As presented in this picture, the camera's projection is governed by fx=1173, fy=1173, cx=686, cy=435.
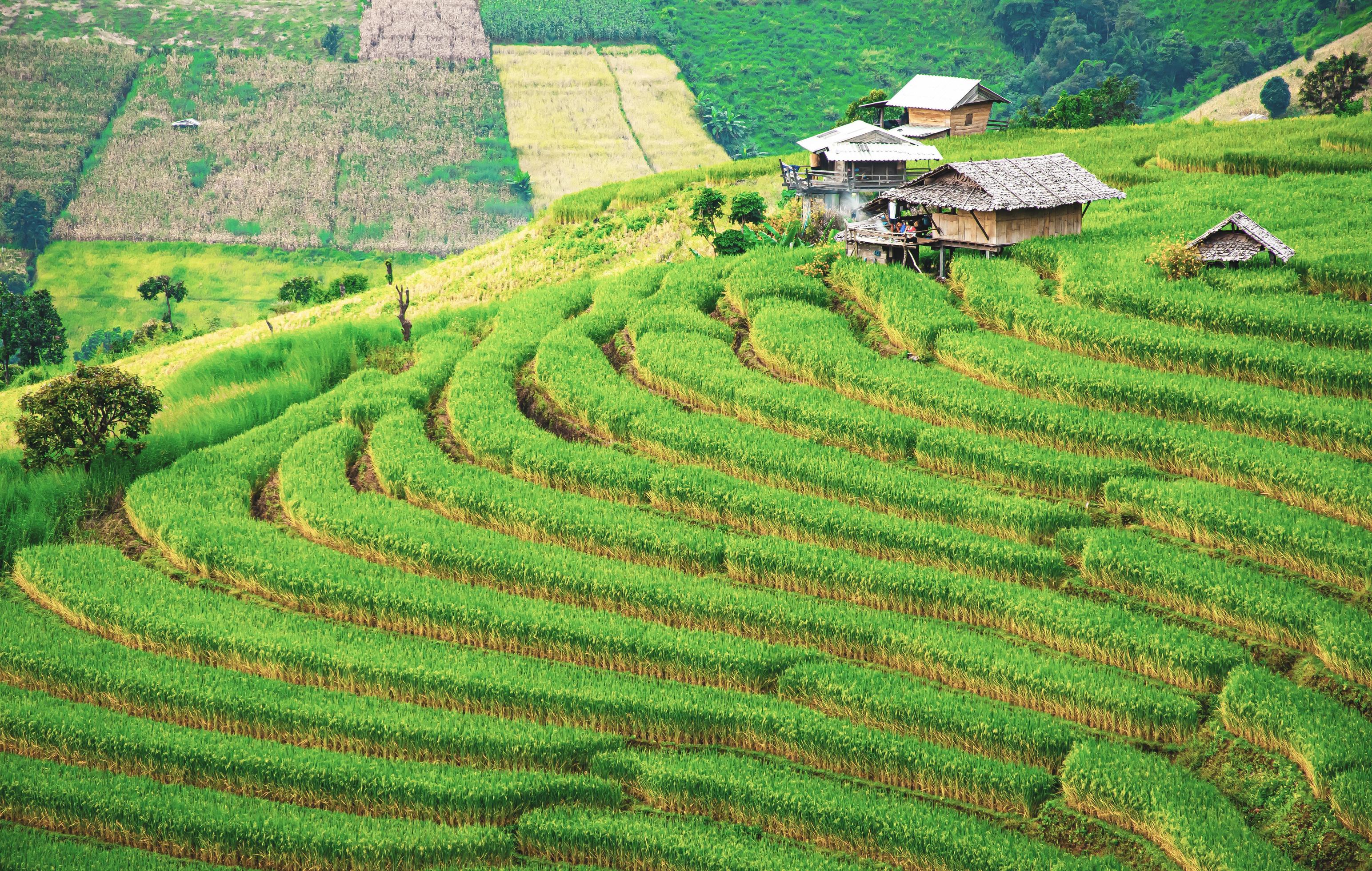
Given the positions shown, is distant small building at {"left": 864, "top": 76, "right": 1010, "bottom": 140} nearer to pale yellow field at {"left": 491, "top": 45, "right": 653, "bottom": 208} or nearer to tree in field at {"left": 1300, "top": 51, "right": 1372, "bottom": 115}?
tree in field at {"left": 1300, "top": 51, "right": 1372, "bottom": 115}

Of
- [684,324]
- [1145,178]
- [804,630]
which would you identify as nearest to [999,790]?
[804,630]

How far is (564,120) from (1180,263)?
101441 mm

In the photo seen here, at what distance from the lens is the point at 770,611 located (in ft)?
83.1

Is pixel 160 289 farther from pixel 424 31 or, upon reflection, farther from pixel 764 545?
pixel 424 31

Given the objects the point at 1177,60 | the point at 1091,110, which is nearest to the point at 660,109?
the point at 1177,60

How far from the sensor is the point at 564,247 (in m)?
59.6

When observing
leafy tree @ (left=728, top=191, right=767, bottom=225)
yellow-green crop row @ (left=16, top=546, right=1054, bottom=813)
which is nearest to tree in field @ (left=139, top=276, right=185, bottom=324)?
leafy tree @ (left=728, top=191, right=767, bottom=225)

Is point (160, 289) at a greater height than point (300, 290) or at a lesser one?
greater

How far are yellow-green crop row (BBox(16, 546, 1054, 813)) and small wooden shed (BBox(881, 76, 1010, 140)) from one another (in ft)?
164

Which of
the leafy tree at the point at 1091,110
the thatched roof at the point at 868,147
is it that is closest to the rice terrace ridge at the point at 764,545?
the thatched roof at the point at 868,147

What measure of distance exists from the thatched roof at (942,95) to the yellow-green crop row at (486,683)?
167ft

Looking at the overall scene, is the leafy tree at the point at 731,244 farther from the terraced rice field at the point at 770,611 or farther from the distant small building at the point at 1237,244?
the distant small building at the point at 1237,244

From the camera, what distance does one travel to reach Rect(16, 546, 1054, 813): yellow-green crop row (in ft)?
68.6

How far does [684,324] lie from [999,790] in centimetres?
2347
